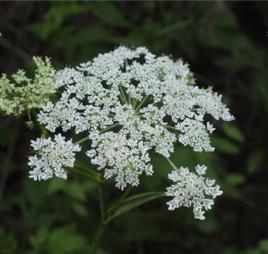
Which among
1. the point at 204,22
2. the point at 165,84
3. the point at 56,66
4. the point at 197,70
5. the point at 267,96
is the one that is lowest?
the point at 165,84

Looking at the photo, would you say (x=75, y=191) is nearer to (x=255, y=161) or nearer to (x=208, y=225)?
(x=208, y=225)

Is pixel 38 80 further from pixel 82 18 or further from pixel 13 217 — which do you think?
pixel 13 217

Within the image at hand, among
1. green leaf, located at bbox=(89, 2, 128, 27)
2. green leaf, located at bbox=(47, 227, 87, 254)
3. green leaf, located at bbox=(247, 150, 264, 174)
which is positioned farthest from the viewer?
green leaf, located at bbox=(247, 150, 264, 174)

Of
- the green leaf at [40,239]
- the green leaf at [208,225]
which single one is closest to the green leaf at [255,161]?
the green leaf at [208,225]

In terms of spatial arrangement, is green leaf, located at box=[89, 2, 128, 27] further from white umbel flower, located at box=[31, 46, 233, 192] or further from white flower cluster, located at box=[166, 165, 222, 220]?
white flower cluster, located at box=[166, 165, 222, 220]

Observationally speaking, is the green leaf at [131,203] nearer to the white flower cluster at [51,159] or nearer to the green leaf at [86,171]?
the green leaf at [86,171]

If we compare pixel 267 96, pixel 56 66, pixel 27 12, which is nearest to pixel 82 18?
pixel 27 12

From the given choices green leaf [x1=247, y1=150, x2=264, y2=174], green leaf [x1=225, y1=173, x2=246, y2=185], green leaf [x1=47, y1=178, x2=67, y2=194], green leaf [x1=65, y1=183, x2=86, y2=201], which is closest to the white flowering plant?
green leaf [x1=65, y1=183, x2=86, y2=201]

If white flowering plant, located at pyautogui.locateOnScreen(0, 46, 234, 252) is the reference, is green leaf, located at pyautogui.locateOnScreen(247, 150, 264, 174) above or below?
above
